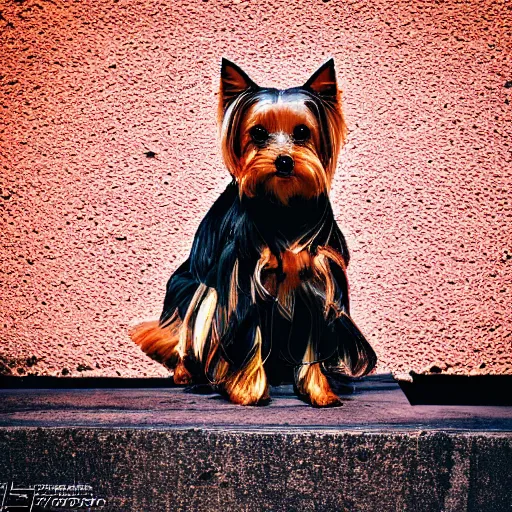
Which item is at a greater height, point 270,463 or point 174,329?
point 174,329

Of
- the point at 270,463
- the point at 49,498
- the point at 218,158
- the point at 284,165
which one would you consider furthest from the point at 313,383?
the point at 218,158

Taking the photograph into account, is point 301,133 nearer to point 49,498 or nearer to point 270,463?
point 270,463

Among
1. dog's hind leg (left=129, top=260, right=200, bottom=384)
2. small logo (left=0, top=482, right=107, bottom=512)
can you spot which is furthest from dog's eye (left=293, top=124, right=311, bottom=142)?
small logo (left=0, top=482, right=107, bottom=512)

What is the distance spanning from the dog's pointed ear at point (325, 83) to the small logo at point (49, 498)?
3.10 ft

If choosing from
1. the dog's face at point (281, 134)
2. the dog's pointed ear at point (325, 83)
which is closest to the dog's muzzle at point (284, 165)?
the dog's face at point (281, 134)

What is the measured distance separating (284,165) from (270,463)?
59 cm

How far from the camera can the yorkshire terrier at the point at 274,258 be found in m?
1.49

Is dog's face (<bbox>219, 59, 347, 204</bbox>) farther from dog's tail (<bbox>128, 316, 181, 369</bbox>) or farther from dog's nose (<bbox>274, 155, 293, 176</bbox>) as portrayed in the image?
dog's tail (<bbox>128, 316, 181, 369</bbox>)

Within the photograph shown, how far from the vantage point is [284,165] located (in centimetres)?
145

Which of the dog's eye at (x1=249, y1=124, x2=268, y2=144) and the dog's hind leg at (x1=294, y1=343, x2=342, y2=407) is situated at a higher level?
the dog's eye at (x1=249, y1=124, x2=268, y2=144)

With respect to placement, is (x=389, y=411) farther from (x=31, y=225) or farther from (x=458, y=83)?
(x=31, y=225)

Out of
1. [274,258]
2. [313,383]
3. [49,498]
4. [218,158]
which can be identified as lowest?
[49,498]

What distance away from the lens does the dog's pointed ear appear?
1537 millimetres

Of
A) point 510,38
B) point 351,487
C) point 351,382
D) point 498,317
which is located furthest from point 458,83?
point 351,487
